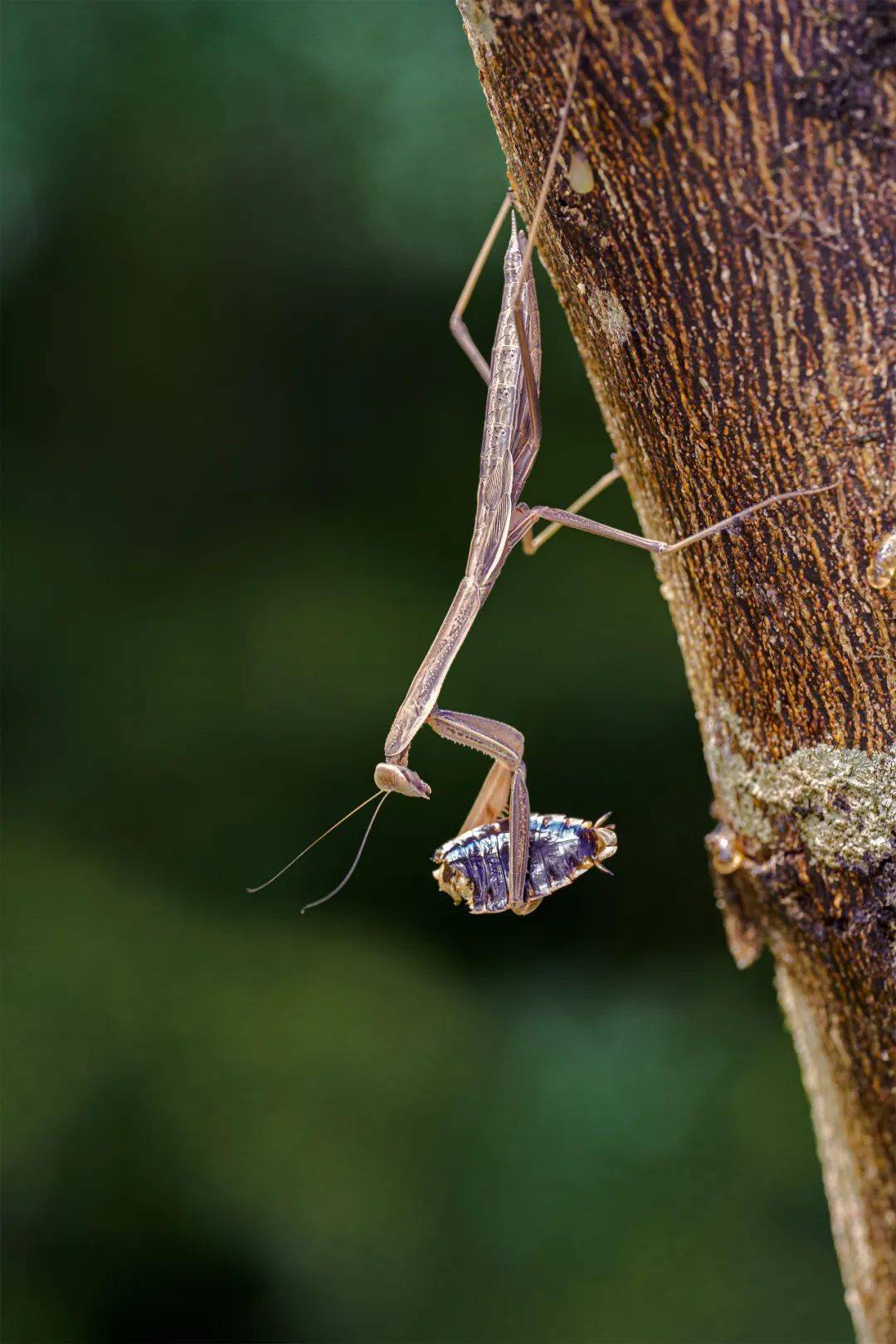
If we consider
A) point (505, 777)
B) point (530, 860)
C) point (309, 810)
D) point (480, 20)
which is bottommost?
point (309, 810)

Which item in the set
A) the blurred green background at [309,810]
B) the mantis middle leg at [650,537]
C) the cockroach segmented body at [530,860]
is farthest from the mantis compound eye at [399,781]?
the blurred green background at [309,810]

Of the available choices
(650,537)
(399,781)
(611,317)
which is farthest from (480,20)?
(399,781)

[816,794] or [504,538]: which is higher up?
[504,538]

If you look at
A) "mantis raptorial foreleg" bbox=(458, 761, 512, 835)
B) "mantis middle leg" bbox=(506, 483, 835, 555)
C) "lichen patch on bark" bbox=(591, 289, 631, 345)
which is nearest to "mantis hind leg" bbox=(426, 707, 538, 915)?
"mantis raptorial foreleg" bbox=(458, 761, 512, 835)

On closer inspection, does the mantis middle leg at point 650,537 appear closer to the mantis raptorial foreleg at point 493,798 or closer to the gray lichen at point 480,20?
the mantis raptorial foreleg at point 493,798

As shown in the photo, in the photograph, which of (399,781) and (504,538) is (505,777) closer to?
(399,781)

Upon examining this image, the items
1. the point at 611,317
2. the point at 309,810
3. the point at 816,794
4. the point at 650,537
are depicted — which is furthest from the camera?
the point at 309,810
